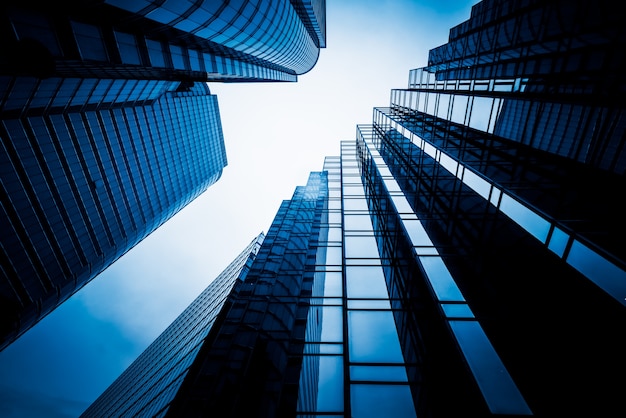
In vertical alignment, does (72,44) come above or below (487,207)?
above

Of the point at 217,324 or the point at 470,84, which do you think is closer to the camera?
the point at 470,84

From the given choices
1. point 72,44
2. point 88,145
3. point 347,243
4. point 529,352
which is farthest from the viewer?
point 88,145

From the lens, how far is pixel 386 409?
383 inches

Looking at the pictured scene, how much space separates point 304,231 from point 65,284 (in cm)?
6707

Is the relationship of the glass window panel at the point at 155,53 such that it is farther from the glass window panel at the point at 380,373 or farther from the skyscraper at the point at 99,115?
the glass window panel at the point at 380,373

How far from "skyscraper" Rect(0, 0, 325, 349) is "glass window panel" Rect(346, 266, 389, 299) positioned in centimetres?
2312

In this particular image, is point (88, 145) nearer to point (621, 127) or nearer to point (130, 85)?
point (130, 85)

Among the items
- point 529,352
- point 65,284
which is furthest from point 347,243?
point 65,284

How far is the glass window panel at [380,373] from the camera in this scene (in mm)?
10258

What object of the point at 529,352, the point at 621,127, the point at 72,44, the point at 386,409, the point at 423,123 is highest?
the point at 72,44

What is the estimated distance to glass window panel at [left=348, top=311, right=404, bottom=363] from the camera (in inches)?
429

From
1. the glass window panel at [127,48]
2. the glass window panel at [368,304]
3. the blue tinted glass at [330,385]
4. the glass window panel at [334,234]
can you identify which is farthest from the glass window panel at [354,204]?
the glass window panel at [127,48]

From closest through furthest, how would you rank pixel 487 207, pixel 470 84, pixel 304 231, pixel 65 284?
pixel 487 207 → pixel 470 84 → pixel 304 231 → pixel 65 284

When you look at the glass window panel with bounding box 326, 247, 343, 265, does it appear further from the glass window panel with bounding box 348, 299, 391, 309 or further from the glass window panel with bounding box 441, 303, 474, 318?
the glass window panel with bounding box 441, 303, 474, 318
